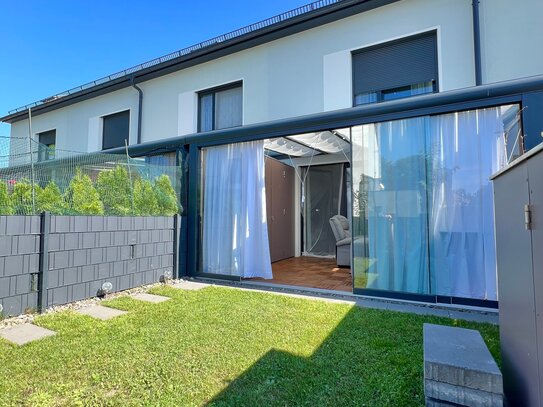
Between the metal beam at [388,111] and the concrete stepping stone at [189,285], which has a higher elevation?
the metal beam at [388,111]

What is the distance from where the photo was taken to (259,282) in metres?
5.24

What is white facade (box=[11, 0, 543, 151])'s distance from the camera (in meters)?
4.73

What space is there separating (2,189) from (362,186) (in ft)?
13.9

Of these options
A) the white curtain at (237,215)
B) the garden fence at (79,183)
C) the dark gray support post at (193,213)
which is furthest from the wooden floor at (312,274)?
the garden fence at (79,183)

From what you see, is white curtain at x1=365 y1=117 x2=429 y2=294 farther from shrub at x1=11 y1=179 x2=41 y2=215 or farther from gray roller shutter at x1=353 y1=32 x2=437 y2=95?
shrub at x1=11 y1=179 x2=41 y2=215

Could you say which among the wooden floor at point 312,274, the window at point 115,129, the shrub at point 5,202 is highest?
the window at point 115,129

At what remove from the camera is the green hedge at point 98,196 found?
358cm

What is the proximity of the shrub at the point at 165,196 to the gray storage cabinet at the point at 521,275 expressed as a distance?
4621 millimetres

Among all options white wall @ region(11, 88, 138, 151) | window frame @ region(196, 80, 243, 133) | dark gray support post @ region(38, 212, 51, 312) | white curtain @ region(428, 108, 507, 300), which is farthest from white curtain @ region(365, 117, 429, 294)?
white wall @ region(11, 88, 138, 151)

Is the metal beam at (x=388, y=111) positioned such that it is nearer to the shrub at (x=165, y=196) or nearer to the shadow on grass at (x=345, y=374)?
the shrub at (x=165, y=196)

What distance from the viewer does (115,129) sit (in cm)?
938

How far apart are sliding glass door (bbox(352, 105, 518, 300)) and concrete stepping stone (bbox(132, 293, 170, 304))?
2.61 metres

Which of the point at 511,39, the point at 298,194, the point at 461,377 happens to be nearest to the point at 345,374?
the point at 461,377

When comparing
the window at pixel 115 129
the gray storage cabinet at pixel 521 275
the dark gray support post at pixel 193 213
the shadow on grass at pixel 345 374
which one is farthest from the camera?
the window at pixel 115 129
